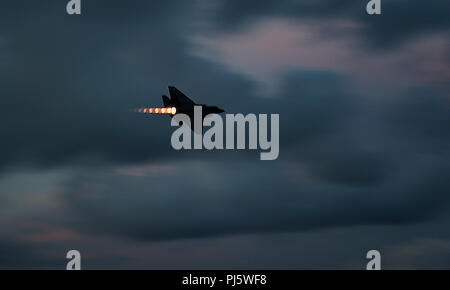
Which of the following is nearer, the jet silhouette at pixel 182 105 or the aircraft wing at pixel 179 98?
the jet silhouette at pixel 182 105

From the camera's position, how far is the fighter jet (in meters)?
119

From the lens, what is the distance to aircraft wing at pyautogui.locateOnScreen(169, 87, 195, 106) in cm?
12411

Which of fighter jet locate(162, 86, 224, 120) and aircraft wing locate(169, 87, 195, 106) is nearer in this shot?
fighter jet locate(162, 86, 224, 120)

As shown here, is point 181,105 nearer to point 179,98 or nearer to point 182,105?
point 182,105

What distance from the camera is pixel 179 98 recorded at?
12556 cm

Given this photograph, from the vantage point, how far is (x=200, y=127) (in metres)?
121

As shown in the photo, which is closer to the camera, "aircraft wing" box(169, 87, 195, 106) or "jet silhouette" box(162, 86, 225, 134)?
"jet silhouette" box(162, 86, 225, 134)

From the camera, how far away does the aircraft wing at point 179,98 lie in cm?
12411

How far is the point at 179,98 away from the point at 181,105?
10.3 ft

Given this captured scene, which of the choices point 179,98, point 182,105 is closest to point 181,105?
point 182,105
